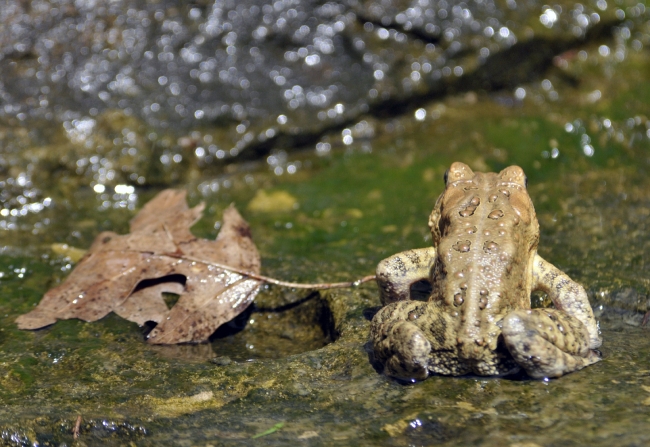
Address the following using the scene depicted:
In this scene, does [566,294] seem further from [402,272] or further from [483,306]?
[402,272]

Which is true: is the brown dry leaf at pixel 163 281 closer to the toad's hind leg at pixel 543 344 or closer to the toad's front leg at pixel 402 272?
the toad's front leg at pixel 402 272

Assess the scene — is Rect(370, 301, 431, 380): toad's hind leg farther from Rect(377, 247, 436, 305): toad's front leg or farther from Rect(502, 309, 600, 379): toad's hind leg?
Rect(502, 309, 600, 379): toad's hind leg

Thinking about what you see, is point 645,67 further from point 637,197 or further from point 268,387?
point 268,387

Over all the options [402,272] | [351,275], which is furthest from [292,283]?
[402,272]

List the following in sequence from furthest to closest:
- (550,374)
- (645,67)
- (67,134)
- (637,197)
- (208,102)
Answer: (645,67)
(208,102)
(67,134)
(637,197)
(550,374)

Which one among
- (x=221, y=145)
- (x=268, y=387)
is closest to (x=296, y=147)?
(x=221, y=145)

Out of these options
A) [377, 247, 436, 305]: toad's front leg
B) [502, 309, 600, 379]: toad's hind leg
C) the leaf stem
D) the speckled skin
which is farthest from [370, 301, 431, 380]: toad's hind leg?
the leaf stem
